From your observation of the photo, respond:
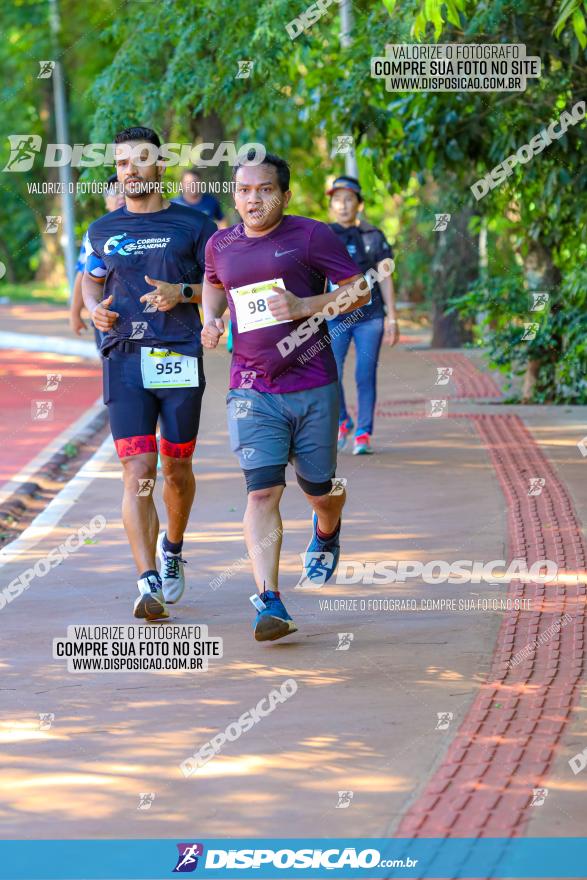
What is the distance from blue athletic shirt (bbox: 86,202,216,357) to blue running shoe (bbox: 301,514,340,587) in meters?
1.10

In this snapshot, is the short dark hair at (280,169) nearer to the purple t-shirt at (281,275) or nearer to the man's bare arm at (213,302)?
the purple t-shirt at (281,275)

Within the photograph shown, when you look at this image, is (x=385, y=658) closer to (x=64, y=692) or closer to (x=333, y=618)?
(x=333, y=618)

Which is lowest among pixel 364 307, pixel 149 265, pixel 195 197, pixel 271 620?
pixel 271 620

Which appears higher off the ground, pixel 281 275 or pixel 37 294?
pixel 281 275

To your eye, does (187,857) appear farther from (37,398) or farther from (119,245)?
(37,398)

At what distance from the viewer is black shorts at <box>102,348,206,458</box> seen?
718cm

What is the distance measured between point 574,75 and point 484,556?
5.99 metres

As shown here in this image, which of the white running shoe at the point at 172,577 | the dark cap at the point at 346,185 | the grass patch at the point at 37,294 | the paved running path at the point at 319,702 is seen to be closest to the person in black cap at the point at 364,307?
the dark cap at the point at 346,185

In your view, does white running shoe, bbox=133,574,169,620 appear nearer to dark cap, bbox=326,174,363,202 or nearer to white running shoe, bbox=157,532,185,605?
white running shoe, bbox=157,532,185,605

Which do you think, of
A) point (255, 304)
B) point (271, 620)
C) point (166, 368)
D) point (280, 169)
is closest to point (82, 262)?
point (166, 368)

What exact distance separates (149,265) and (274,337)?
2.67 ft

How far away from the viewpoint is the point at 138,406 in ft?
23.6

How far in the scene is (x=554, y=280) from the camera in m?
15.9

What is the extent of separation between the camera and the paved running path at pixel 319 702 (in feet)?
15.4
